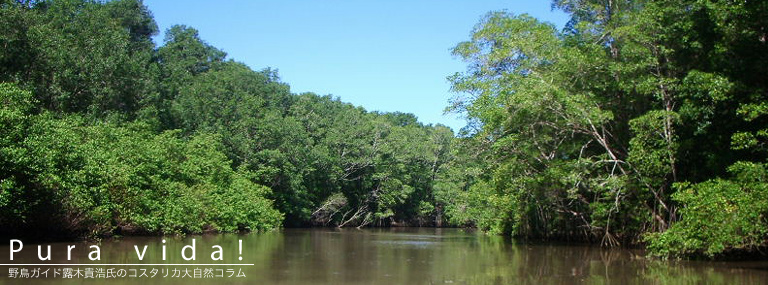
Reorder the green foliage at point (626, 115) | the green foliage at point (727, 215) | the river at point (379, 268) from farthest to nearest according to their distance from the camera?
the green foliage at point (626, 115)
the green foliage at point (727, 215)
the river at point (379, 268)

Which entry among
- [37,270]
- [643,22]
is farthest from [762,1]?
[37,270]

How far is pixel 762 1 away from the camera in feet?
40.4

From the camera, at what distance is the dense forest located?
13.6m

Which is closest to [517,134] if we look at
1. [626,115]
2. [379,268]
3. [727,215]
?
[626,115]

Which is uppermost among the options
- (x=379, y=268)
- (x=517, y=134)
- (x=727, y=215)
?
(x=517, y=134)

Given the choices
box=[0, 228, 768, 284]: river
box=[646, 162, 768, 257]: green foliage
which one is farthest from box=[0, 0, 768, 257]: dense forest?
box=[0, 228, 768, 284]: river

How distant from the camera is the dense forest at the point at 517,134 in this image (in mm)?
13617

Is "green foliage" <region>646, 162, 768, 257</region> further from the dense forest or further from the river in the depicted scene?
the river

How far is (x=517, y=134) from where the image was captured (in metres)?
19.8

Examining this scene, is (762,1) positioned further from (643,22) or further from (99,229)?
(99,229)

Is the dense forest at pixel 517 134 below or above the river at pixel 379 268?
above

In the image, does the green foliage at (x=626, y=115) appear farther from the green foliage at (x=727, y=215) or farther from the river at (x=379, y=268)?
the river at (x=379, y=268)

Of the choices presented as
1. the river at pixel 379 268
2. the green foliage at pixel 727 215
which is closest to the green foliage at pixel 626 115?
the green foliage at pixel 727 215

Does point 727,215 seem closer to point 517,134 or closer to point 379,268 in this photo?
point 379,268
